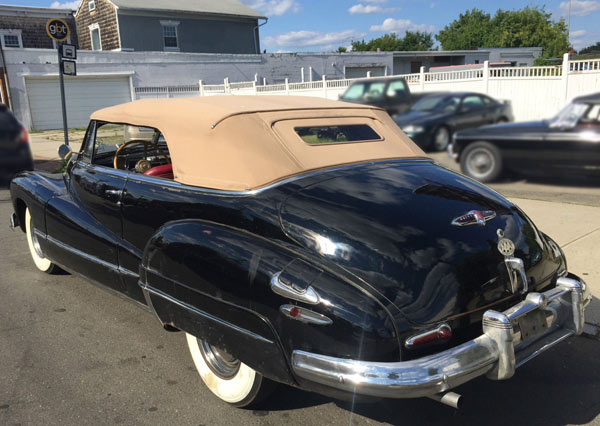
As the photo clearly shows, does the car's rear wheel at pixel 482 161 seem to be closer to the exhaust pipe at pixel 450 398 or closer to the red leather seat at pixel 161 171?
the red leather seat at pixel 161 171

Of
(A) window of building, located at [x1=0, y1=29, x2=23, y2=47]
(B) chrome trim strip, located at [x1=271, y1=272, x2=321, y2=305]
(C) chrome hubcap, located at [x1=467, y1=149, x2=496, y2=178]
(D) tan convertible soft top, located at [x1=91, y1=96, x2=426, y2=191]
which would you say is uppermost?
(A) window of building, located at [x1=0, y1=29, x2=23, y2=47]

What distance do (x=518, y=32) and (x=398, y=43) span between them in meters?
17.3

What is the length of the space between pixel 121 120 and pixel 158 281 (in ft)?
4.62

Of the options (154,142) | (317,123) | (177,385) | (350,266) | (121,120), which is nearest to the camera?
(350,266)

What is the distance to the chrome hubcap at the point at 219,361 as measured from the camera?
2764 millimetres

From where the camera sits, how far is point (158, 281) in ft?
9.19

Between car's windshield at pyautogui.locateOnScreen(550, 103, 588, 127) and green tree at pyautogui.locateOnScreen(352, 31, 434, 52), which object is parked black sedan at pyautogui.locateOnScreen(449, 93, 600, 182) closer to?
car's windshield at pyautogui.locateOnScreen(550, 103, 588, 127)

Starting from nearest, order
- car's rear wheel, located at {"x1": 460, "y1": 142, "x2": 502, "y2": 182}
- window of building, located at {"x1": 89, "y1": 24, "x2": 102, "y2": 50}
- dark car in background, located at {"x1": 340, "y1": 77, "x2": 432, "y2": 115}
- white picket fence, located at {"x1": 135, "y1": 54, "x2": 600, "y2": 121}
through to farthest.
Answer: car's rear wheel, located at {"x1": 460, "y1": 142, "x2": 502, "y2": 182}
white picket fence, located at {"x1": 135, "y1": 54, "x2": 600, "y2": 121}
dark car in background, located at {"x1": 340, "y1": 77, "x2": 432, "y2": 115}
window of building, located at {"x1": 89, "y1": 24, "x2": 102, "y2": 50}

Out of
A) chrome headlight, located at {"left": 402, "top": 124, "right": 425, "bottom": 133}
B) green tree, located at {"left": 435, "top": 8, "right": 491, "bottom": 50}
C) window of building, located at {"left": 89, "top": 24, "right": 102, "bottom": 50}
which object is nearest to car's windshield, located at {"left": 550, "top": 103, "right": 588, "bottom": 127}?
chrome headlight, located at {"left": 402, "top": 124, "right": 425, "bottom": 133}

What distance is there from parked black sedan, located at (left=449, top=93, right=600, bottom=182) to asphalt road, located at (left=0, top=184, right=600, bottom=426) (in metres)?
4.39

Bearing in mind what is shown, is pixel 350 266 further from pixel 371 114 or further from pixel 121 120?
pixel 121 120

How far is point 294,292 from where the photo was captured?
2209 mm

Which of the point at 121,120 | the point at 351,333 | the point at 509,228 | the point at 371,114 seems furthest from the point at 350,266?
the point at 121,120

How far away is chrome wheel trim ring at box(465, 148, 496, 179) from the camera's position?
8.02 m
